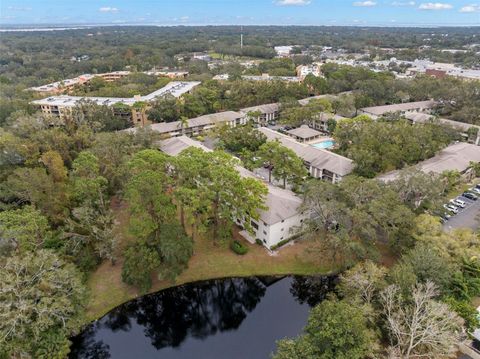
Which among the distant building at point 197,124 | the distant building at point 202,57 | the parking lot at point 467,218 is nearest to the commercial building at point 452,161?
the parking lot at point 467,218

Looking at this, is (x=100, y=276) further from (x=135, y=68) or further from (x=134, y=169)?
(x=135, y=68)

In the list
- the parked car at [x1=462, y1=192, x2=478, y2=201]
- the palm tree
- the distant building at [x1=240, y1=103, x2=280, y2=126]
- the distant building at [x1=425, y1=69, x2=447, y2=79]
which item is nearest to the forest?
the parked car at [x1=462, y1=192, x2=478, y2=201]

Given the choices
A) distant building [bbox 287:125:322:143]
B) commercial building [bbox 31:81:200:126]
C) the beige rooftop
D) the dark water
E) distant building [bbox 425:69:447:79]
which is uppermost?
distant building [bbox 425:69:447:79]

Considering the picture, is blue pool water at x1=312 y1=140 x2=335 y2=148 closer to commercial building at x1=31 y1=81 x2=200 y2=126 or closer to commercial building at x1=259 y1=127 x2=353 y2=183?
commercial building at x1=259 y1=127 x2=353 y2=183

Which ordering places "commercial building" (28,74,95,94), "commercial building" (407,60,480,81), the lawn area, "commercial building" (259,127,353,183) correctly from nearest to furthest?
1. the lawn area
2. "commercial building" (259,127,353,183)
3. "commercial building" (28,74,95,94)
4. "commercial building" (407,60,480,81)

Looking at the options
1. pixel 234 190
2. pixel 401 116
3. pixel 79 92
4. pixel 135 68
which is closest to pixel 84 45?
pixel 135 68

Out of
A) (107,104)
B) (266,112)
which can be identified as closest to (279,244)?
(266,112)
